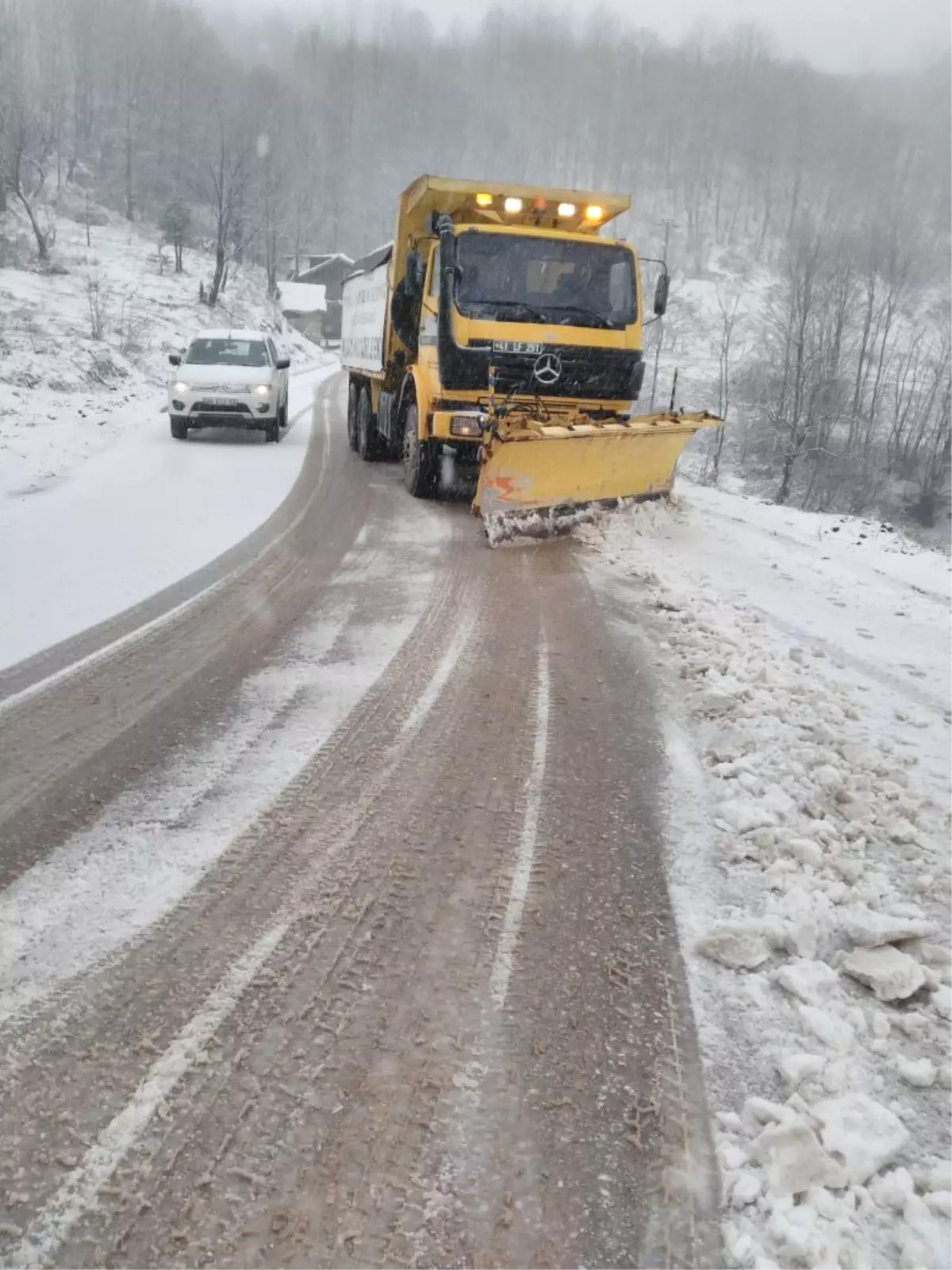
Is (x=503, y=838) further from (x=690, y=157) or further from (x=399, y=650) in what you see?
(x=690, y=157)

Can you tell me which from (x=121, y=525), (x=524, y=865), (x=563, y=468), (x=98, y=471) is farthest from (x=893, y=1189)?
(x=98, y=471)

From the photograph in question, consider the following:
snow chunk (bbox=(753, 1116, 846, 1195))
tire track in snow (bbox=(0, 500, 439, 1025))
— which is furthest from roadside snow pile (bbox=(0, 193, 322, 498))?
snow chunk (bbox=(753, 1116, 846, 1195))

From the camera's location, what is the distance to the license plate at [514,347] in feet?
26.7

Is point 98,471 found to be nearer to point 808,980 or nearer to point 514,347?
point 514,347

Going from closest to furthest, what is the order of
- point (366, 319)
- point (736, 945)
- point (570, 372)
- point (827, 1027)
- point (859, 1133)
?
1. point (859, 1133)
2. point (827, 1027)
3. point (736, 945)
4. point (570, 372)
5. point (366, 319)

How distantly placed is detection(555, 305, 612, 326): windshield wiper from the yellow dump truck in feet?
0.05

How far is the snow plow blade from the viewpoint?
7172mm

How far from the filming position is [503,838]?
2998 mm

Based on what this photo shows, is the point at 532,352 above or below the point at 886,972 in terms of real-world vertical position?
above

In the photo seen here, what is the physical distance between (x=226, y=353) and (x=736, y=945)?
14.3 metres

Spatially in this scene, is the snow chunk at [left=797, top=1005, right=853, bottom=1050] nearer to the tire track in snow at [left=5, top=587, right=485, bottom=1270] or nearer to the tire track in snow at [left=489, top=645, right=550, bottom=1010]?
the tire track in snow at [left=489, top=645, right=550, bottom=1010]

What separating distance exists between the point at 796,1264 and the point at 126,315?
33.9 meters

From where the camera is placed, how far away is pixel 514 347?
8172 millimetres

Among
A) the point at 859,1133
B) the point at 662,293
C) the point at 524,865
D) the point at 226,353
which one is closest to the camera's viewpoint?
the point at 859,1133
